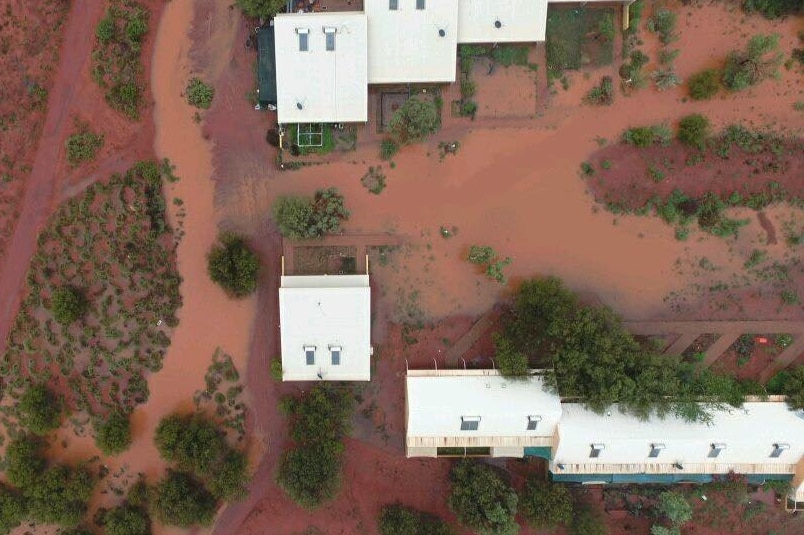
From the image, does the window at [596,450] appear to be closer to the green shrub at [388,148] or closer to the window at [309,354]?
the window at [309,354]

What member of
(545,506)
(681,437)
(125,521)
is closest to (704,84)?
(681,437)

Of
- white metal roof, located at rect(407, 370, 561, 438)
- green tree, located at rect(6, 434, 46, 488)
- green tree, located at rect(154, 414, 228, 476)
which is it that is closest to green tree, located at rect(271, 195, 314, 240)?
white metal roof, located at rect(407, 370, 561, 438)

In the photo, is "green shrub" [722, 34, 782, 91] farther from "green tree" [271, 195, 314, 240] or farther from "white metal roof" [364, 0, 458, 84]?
"green tree" [271, 195, 314, 240]

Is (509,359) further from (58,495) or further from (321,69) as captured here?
(58,495)

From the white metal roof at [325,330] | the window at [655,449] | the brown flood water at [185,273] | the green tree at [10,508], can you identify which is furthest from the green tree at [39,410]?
the window at [655,449]

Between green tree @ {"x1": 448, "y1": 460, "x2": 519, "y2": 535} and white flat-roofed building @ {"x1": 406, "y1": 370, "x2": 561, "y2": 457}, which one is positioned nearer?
green tree @ {"x1": 448, "y1": 460, "x2": 519, "y2": 535}

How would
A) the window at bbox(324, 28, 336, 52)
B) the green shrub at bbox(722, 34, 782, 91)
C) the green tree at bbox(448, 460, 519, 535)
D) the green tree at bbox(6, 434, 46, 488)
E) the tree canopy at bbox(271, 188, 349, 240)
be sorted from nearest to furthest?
the window at bbox(324, 28, 336, 52)
the green tree at bbox(448, 460, 519, 535)
the green shrub at bbox(722, 34, 782, 91)
the tree canopy at bbox(271, 188, 349, 240)
the green tree at bbox(6, 434, 46, 488)

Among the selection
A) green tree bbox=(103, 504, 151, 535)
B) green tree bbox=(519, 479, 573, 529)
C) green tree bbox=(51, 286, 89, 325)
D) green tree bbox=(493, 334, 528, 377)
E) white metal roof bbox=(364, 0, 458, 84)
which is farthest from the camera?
green tree bbox=(103, 504, 151, 535)
